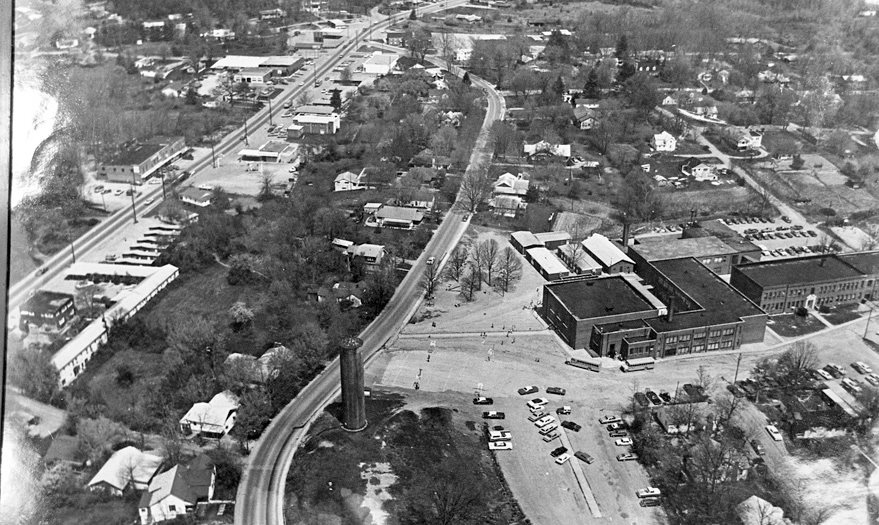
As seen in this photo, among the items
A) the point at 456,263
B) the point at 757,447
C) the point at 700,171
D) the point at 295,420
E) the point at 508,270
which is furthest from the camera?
the point at 700,171

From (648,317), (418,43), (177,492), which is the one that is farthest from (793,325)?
(418,43)

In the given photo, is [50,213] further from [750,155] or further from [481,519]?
[750,155]

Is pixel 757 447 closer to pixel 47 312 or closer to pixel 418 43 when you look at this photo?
pixel 47 312

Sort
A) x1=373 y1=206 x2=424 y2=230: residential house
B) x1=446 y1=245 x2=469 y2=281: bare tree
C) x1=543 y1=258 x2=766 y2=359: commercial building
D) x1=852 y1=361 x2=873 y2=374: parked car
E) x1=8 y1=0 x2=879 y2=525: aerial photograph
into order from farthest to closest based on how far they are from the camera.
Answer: x1=373 y1=206 x2=424 y2=230: residential house, x1=446 y1=245 x2=469 y2=281: bare tree, x1=543 y1=258 x2=766 y2=359: commercial building, x1=852 y1=361 x2=873 y2=374: parked car, x1=8 y1=0 x2=879 y2=525: aerial photograph

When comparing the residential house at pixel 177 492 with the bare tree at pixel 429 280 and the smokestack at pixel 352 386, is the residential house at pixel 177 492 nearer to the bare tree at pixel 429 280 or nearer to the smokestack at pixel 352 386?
the smokestack at pixel 352 386

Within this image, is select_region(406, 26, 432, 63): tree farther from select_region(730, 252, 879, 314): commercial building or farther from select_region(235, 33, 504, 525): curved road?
select_region(730, 252, 879, 314): commercial building

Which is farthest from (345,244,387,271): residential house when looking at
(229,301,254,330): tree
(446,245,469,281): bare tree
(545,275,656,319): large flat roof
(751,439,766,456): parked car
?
(751,439,766,456): parked car
